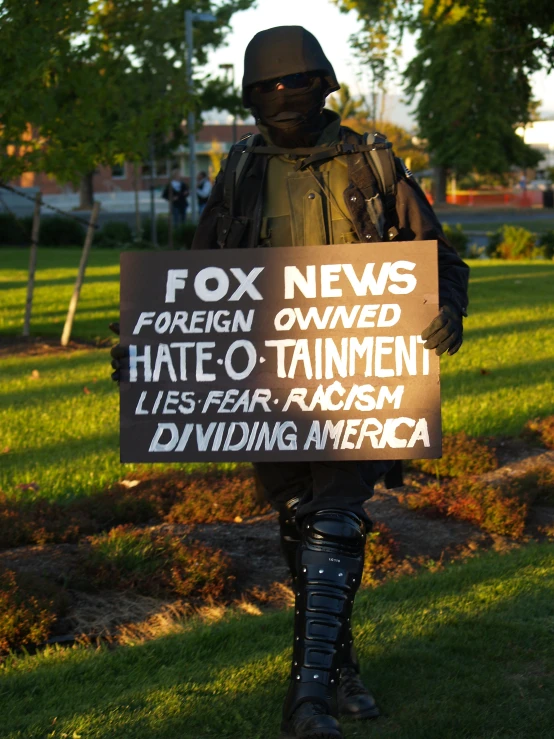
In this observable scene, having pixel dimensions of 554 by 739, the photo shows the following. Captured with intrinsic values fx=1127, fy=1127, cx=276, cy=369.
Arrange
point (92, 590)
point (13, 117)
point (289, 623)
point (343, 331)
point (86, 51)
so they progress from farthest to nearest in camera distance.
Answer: point (86, 51) → point (13, 117) → point (92, 590) → point (289, 623) → point (343, 331)

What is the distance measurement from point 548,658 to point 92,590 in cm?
186

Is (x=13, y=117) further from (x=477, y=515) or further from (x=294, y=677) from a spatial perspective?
(x=294, y=677)

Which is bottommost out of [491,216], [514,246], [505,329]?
[491,216]

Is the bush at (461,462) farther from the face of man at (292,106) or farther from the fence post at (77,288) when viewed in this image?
the fence post at (77,288)

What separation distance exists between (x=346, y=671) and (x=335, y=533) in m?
0.47

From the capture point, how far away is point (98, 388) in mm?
9219

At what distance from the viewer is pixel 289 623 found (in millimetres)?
4219

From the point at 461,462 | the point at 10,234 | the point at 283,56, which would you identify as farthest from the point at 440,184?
the point at 283,56

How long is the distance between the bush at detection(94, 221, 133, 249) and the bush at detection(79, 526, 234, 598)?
960 inches

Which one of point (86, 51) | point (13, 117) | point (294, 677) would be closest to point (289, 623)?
point (294, 677)

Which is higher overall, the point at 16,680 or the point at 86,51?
the point at 86,51

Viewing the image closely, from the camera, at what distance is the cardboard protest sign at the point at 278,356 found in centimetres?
352

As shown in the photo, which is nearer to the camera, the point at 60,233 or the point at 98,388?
the point at 98,388

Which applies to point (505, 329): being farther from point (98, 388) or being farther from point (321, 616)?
point (321, 616)
